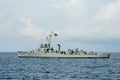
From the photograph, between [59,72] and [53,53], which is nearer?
[59,72]

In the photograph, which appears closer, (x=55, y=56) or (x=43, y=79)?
(x=43, y=79)

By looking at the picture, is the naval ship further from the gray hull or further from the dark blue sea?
the dark blue sea

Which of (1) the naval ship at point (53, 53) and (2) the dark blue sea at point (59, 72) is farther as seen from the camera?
(1) the naval ship at point (53, 53)

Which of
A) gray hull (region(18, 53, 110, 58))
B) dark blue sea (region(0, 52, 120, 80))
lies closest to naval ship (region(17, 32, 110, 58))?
gray hull (region(18, 53, 110, 58))

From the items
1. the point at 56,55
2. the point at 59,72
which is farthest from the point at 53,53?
the point at 59,72

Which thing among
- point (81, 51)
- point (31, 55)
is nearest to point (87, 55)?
point (81, 51)

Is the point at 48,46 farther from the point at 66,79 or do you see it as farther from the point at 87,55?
the point at 66,79

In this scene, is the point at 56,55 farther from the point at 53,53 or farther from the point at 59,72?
the point at 59,72

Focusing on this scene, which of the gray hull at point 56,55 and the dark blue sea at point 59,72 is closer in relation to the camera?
the dark blue sea at point 59,72

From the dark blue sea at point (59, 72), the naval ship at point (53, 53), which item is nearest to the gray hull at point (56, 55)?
the naval ship at point (53, 53)

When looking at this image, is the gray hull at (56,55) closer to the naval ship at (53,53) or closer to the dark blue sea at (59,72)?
the naval ship at (53,53)

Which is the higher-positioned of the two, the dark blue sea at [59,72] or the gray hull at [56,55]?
the gray hull at [56,55]

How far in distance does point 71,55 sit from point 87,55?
8.38 metres

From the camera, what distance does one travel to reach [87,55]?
18950 centimetres
